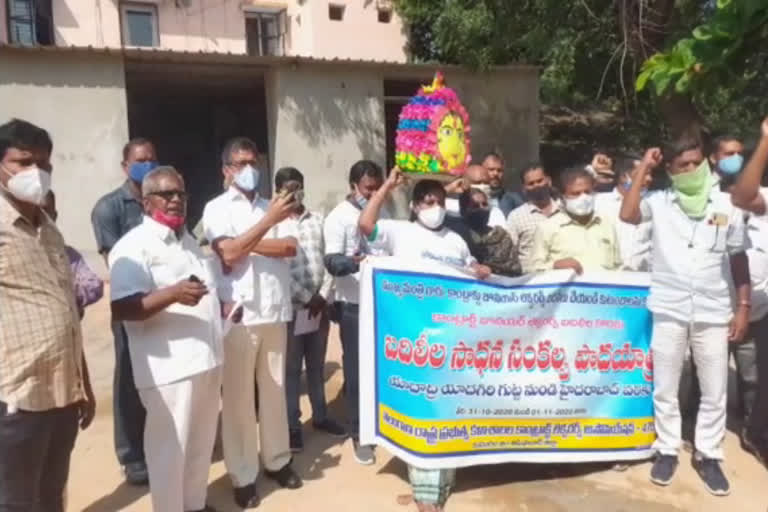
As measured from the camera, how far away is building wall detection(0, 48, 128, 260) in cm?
889

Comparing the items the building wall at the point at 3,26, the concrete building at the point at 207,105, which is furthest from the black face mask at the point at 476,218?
the building wall at the point at 3,26

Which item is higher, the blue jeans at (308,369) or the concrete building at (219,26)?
the concrete building at (219,26)

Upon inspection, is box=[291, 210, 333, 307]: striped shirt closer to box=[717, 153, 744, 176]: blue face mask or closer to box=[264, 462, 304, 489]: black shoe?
box=[264, 462, 304, 489]: black shoe

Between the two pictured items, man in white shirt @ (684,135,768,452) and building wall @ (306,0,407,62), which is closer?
man in white shirt @ (684,135,768,452)

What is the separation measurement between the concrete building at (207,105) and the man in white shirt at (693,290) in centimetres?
757

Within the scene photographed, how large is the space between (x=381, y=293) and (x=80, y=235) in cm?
702

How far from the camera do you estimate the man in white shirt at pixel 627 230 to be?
158 inches

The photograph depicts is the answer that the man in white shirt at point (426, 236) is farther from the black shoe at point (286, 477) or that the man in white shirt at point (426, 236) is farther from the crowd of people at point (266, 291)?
the black shoe at point (286, 477)

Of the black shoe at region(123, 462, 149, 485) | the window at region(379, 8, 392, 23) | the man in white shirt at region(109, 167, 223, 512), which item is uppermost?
the window at region(379, 8, 392, 23)

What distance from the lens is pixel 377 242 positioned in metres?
3.92

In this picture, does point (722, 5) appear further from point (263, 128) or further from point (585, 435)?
point (263, 128)

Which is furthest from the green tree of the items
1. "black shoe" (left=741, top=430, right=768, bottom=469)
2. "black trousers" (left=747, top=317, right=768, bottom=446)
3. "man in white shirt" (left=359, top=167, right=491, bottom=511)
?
"black shoe" (left=741, top=430, right=768, bottom=469)

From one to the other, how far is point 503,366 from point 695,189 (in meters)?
1.40

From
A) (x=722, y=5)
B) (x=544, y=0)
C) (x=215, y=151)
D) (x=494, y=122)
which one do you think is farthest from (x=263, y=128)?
(x=722, y=5)
